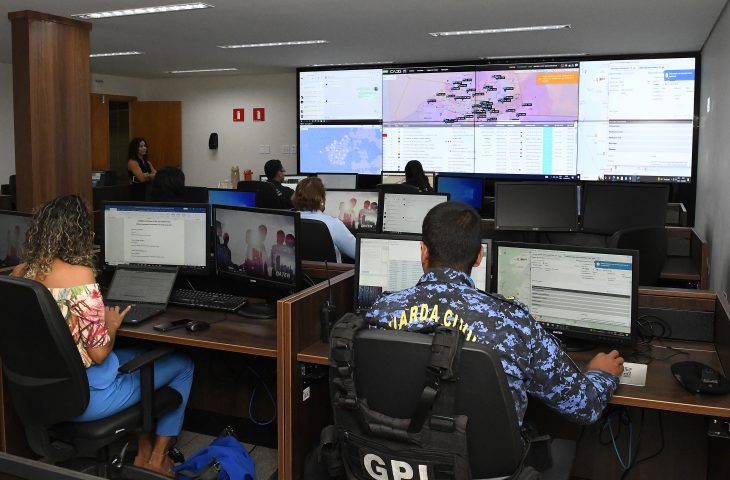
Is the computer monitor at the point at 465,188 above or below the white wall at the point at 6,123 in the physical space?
below

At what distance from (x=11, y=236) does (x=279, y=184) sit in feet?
10.2

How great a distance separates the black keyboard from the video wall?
5606mm

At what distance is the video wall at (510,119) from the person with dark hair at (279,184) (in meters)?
2.32

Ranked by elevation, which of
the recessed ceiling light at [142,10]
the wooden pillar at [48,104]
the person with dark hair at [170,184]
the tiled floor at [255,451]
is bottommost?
the tiled floor at [255,451]

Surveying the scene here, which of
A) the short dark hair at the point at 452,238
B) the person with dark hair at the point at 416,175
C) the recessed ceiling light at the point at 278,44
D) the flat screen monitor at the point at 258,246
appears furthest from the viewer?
the recessed ceiling light at the point at 278,44

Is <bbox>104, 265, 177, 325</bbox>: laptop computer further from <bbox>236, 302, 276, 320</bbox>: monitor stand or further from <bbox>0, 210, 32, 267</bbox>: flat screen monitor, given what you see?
<bbox>0, 210, 32, 267</bbox>: flat screen monitor

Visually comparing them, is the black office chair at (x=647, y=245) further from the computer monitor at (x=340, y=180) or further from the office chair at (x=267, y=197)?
the computer monitor at (x=340, y=180)

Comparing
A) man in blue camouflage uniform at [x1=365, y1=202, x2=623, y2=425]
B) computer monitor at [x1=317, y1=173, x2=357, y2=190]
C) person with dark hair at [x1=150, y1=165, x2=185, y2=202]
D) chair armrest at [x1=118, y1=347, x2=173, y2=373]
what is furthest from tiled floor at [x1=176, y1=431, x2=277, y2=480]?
computer monitor at [x1=317, y1=173, x2=357, y2=190]

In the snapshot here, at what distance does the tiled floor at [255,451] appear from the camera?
2993 mm

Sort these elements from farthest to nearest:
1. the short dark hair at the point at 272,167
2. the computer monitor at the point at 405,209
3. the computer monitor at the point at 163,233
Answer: the short dark hair at the point at 272,167
the computer monitor at the point at 405,209
the computer monitor at the point at 163,233

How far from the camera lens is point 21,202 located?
5672 mm

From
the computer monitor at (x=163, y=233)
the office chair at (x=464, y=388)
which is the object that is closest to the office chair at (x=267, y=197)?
the computer monitor at (x=163, y=233)

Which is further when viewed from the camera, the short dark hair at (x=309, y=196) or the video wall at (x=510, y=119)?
the video wall at (x=510, y=119)

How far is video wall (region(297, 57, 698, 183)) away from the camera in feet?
24.6
